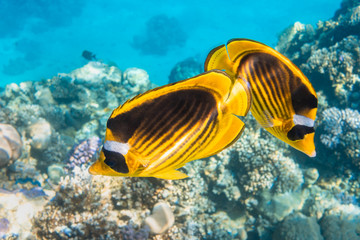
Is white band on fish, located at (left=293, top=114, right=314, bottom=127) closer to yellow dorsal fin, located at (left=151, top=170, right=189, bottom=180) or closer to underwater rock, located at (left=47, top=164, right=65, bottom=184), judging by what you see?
yellow dorsal fin, located at (left=151, top=170, right=189, bottom=180)

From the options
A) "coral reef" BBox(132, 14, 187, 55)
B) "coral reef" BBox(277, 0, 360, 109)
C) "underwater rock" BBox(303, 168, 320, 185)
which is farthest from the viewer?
"coral reef" BBox(132, 14, 187, 55)

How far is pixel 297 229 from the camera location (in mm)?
4305

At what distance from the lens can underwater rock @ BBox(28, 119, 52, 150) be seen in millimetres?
5884

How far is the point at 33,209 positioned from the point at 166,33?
39249 mm

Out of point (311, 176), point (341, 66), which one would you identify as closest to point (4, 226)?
point (311, 176)

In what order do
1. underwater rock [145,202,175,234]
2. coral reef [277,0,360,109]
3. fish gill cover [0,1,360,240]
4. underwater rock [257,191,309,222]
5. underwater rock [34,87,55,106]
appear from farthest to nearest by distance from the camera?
underwater rock [34,87,55,106] → coral reef [277,0,360,109] → underwater rock [257,191,309,222] → fish gill cover [0,1,360,240] → underwater rock [145,202,175,234]

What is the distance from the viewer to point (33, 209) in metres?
3.88

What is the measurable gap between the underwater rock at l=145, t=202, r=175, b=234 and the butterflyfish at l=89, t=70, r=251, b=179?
108 inches

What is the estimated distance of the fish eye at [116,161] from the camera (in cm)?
80

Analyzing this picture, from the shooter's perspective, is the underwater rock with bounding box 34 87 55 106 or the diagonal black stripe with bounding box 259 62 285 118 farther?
the underwater rock with bounding box 34 87 55 106

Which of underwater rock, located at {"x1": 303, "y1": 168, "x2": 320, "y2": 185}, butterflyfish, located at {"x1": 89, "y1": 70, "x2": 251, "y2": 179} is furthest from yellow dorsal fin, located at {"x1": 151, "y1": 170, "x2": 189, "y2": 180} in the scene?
underwater rock, located at {"x1": 303, "y1": 168, "x2": 320, "y2": 185}

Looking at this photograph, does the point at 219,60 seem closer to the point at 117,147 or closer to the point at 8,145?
the point at 117,147

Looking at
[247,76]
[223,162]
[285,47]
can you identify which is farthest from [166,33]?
[247,76]

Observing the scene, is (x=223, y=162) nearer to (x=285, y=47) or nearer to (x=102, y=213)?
(x=102, y=213)
